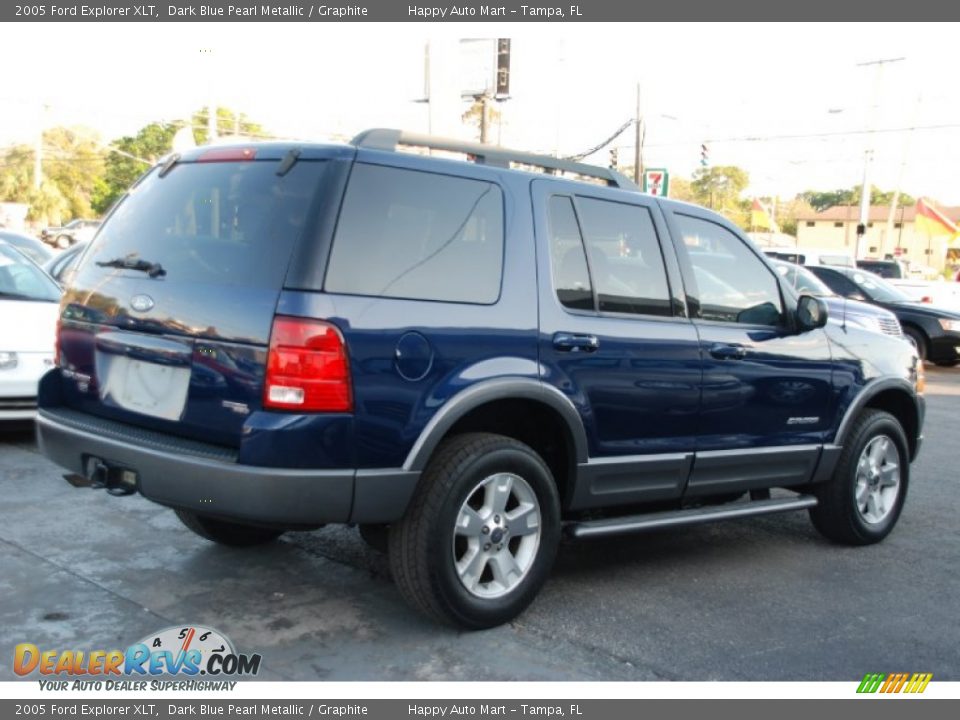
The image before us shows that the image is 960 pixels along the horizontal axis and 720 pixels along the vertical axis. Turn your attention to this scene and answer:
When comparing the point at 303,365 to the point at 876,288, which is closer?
the point at 303,365

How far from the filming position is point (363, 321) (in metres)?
3.75

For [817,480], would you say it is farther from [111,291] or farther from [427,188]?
[111,291]

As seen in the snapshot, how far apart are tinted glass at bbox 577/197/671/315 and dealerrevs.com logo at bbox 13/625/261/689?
7.13 ft

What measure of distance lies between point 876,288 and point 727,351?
12940 mm

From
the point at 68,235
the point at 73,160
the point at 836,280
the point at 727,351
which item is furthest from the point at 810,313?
the point at 73,160

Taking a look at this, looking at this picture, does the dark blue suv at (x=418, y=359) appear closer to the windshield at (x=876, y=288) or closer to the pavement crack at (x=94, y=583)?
the pavement crack at (x=94, y=583)

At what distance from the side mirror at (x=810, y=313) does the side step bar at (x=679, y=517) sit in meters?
0.95

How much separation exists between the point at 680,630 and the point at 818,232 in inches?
4223

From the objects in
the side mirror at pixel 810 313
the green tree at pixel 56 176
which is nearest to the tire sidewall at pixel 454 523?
the side mirror at pixel 810 313

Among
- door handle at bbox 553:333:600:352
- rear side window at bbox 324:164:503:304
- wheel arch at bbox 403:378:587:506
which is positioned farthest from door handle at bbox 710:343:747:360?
rear side window at bbox 324:164:503:304

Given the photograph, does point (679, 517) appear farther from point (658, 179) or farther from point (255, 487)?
point (658, 179)

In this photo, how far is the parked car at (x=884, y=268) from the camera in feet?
74.3

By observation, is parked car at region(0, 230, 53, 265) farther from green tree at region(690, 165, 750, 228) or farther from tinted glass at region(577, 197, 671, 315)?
green tree at region(690, 165, 750, 228)

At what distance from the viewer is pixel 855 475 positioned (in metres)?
5.88
